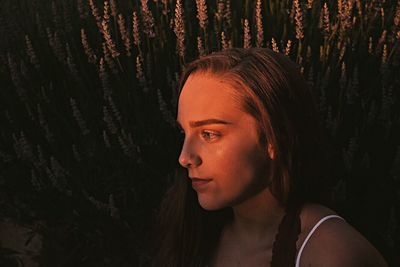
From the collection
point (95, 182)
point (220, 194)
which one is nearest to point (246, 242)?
point (220, 194)

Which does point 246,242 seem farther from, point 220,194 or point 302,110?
point 302,110

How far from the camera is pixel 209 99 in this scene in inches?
74.4

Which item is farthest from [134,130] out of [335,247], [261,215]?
[335,247]

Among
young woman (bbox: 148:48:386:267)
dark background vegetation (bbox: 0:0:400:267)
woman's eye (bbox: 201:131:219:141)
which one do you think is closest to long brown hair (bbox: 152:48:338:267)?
young woman (bbox: 148:48:386:267)

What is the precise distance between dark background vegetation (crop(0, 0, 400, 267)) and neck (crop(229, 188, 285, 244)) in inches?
18.3

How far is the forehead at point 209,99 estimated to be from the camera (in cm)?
187

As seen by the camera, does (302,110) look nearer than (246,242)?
Yes

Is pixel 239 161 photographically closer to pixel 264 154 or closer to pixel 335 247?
pixel 264 154

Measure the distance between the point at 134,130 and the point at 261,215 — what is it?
1069 mm

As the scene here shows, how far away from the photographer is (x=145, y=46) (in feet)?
11.4

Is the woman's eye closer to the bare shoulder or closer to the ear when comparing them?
the ear

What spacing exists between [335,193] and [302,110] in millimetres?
618

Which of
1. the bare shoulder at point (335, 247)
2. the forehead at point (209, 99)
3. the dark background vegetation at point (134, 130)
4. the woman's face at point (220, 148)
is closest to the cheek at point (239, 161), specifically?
Answer: the woman's face at point (220, 148)

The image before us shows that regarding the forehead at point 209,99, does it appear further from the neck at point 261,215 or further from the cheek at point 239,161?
the neck at point 261,215
